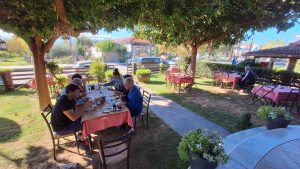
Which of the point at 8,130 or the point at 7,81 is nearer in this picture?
the point at 8,130

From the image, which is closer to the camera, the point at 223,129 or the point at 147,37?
the point at 223,129

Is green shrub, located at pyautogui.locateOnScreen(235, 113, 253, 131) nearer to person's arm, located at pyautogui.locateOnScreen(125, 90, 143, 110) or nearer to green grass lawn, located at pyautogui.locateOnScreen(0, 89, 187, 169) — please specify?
green grass lawn, located at pyautogui.locateOnScreen(0, 89, 187, 169)

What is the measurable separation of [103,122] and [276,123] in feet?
13.4

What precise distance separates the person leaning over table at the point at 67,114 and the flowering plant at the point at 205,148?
228 centimetres

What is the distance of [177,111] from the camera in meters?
6.62

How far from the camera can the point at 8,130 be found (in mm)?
5031

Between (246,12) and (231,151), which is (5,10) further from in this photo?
(246,12)

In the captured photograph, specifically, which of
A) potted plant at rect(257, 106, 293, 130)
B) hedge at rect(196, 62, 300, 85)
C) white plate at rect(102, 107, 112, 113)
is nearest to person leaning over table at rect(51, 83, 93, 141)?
white plate at rect(102, 107, 112, 113)

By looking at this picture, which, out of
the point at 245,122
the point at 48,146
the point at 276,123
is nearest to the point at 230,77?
the point at 245,122

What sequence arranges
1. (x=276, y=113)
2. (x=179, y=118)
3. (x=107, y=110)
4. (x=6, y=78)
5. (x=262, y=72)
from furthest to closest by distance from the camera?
(x=262, y=72)
(x=6, y=78)
(x=179, y=118)
(x=276, y=113)
(x=107, y=110)

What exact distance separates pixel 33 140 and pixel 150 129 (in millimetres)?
3144

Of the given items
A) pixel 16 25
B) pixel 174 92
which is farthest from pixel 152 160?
pixel 174 92

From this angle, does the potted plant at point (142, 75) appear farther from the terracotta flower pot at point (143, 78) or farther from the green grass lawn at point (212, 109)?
the green grass lawn at point (212, 109)

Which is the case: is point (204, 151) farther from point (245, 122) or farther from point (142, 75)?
point (142, 75)
